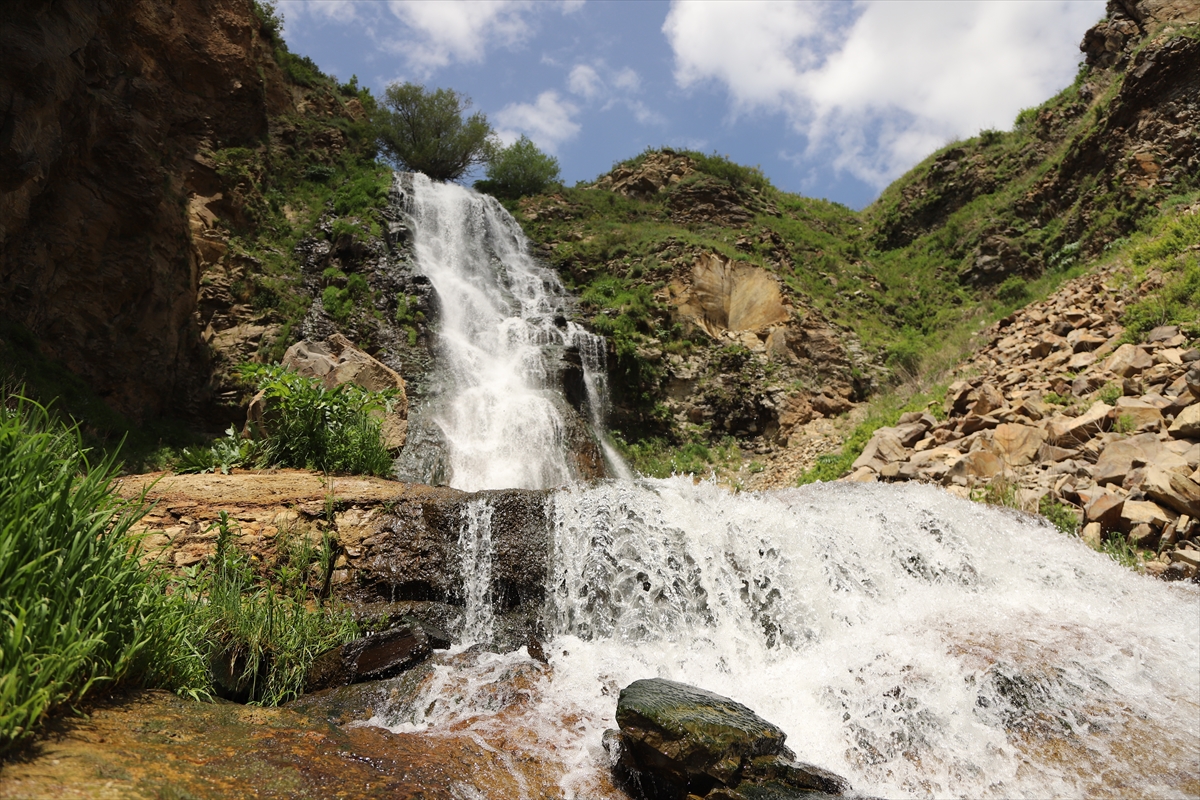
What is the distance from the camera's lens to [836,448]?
1431 centimetres

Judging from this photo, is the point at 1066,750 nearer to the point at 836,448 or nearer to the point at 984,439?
the point at 984,439

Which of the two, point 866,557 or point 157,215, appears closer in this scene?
point 866,557

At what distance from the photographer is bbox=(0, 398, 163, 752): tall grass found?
234 centimetres

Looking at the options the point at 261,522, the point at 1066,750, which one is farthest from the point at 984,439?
the point at 261,522

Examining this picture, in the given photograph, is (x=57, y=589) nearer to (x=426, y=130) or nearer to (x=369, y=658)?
(x=369, y=658)

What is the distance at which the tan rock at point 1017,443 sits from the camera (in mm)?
8609

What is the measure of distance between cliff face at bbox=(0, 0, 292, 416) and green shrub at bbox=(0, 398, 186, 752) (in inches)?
314

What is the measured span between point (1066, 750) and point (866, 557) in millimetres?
3110

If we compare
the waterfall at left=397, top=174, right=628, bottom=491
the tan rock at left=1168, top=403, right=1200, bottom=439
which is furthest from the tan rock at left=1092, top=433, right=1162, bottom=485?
the waterfall at left=397, top=174, right=628, bottom=491

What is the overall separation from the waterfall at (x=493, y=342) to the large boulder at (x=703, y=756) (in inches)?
338

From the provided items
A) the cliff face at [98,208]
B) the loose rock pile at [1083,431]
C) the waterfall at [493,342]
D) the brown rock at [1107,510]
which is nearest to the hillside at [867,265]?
the waterfall at [493,342]

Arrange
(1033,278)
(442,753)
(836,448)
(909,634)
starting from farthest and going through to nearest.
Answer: (1033,278), (836,448), (909,634), (442,753)

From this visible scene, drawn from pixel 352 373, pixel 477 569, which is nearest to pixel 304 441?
pixel 477 569

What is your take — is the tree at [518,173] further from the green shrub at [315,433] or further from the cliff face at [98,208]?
the green shrub at [315,433]
